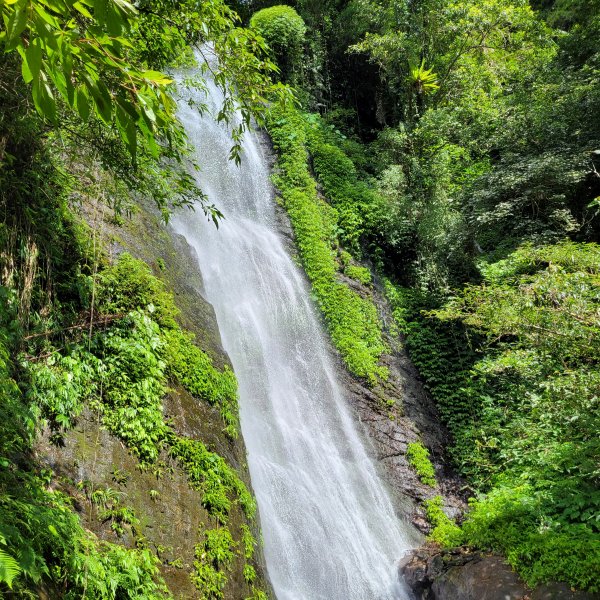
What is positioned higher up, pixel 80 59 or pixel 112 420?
pixel 80 59

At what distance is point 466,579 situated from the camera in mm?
6395

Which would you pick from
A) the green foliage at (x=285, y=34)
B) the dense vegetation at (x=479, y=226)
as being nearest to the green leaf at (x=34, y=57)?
the dense vegetation at (x=479, y=226)

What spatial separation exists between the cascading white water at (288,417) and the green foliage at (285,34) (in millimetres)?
5725

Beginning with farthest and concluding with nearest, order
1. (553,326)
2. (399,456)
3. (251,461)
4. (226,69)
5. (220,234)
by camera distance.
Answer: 1. (220,234)
2. (399,456)
3. (251,461)
4. (553,326)
5. (226,69)

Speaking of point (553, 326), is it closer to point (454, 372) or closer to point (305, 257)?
point (454, 372)

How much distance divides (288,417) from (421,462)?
3.03 meters

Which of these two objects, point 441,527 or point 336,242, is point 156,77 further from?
point 336,242

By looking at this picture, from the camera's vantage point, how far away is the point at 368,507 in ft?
26.9

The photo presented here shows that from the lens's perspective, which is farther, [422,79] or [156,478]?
[422,79]

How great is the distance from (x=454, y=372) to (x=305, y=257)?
4.59 meters

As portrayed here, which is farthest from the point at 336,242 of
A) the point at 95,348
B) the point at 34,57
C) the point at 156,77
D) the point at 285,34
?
the point at 34,57

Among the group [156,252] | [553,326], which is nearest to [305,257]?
[156,252]

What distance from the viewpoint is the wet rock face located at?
18.4 feet

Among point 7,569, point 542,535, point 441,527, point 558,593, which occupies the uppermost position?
point 7,569
